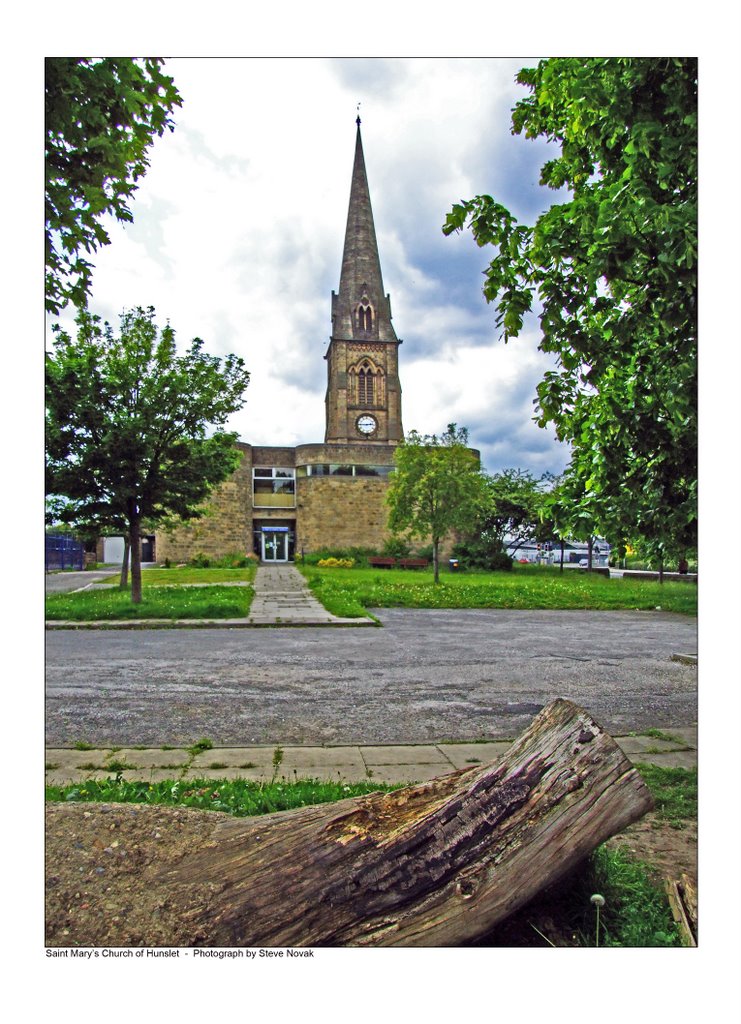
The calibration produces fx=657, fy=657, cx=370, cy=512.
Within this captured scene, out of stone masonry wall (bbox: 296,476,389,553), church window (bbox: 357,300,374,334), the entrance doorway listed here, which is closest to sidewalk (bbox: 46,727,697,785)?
stone masonry wall (bbox: 296,476,389,553)

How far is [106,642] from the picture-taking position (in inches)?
400

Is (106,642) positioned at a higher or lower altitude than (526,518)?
lower

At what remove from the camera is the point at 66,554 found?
31453 mm

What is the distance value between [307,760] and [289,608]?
10.7 metres

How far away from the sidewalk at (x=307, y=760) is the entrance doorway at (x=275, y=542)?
3658 centimetres

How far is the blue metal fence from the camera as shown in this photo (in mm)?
28453

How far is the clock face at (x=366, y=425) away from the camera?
53281mm

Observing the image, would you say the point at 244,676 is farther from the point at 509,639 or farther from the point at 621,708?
the point at 509,639

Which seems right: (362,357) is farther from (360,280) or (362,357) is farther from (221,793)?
(221,793)

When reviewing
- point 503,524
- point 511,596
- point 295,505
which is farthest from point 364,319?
point 511,596

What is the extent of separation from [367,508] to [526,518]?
38.7 ft

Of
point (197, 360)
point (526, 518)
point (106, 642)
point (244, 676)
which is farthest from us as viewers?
point (526, 518)

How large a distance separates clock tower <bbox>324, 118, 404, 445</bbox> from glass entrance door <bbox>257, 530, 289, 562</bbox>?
14014 millimetres
